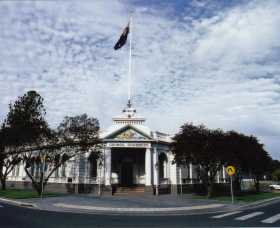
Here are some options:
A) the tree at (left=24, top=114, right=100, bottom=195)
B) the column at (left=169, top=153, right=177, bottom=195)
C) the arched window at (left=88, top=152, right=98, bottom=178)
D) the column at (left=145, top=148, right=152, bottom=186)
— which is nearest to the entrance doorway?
the arched window at (left=88, top=152, right=98, bottom=178)

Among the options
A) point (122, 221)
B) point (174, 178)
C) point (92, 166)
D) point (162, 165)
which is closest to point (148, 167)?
point (162, 165)

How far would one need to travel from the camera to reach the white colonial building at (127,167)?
1415 inches

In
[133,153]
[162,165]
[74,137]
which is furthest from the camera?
[133,153]

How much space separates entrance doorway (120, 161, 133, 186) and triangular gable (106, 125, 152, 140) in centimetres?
484

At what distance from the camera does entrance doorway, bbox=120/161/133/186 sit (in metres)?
39.3

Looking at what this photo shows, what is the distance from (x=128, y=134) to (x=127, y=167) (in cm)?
543

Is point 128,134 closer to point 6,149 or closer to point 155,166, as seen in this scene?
point 155,166

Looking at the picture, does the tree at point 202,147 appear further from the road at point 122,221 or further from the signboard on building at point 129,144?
the road at point 122,221

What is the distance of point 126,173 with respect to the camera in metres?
39.5

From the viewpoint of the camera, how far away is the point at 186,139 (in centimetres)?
3162

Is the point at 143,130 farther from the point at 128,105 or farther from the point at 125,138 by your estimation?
the point at 128,105

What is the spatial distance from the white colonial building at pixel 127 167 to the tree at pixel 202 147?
9.02ft

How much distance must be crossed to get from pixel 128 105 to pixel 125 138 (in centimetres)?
740

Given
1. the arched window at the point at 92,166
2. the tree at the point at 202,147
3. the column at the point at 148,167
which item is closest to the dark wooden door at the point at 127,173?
the arched window at the point at 92,166
